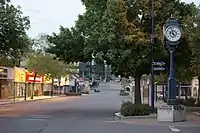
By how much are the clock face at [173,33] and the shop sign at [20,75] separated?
5190cm

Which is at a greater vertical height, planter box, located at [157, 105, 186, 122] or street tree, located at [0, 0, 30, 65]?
street tree, located at [0, 0, 30, 65]

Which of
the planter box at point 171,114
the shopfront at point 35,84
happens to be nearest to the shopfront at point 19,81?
the shopfront at point 35,84

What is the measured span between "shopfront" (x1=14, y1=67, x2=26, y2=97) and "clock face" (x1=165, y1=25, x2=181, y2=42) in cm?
5107

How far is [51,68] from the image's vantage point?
76.3 m

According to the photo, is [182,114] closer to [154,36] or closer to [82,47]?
[154,36]

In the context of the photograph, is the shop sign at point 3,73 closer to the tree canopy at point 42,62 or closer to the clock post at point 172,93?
the tree canopy at point 42,62

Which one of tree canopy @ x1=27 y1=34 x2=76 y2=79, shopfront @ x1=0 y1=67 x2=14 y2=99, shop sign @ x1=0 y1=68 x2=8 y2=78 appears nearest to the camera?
shop sign @ x1=0 y1=68 x2=8 y2=78

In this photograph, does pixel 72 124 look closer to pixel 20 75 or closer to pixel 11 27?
pixel 11 27

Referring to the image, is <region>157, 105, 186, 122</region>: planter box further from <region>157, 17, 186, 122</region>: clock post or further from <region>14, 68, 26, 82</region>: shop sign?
<region>14, 68, 26, 82</region>: shop sign

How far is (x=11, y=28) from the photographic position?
32688mm

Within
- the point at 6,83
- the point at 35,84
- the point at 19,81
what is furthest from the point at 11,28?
the point at 35,84

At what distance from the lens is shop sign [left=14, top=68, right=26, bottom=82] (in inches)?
2947

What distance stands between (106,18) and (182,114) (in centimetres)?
861

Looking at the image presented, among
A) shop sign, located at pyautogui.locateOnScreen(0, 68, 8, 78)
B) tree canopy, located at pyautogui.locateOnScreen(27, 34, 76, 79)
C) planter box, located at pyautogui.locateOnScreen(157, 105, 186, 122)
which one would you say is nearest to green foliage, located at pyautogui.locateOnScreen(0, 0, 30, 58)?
planter box, located at pyautogui.locateOnScreen(157, 105, 186, 122)
